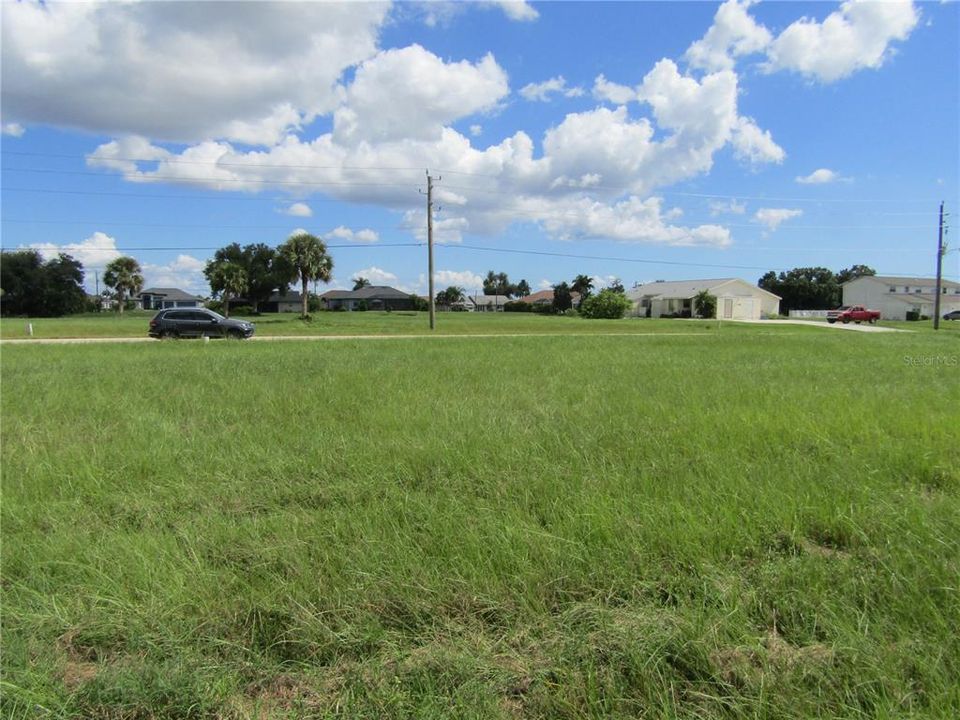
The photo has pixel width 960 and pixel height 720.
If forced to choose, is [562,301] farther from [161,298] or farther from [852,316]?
[161,298]

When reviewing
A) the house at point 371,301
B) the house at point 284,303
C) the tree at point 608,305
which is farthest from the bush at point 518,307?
the house at point 284,303

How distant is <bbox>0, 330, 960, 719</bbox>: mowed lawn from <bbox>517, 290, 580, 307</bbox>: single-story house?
101088 millimetres

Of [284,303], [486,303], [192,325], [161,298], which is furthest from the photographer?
[486,303]

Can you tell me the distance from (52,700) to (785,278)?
120m

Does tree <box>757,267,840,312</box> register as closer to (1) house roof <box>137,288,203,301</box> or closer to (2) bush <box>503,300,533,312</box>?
(2) bush <box>503,300,533,312</box>

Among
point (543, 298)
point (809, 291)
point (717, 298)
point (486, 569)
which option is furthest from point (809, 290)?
point (486, 569)

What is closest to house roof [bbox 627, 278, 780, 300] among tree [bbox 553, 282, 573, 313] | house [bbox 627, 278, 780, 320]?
house [bbox 627, 278, 780, 320]

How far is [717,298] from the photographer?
75812 mm

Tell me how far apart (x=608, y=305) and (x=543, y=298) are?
227 feet

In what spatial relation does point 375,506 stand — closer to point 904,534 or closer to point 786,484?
point 786,484

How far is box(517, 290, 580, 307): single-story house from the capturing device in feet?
370

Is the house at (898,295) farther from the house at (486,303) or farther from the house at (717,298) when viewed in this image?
the house at (486,303)

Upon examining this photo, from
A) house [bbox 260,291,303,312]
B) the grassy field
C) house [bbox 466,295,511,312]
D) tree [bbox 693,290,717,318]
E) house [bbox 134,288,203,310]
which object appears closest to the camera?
the grassy field

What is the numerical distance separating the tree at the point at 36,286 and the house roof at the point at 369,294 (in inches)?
2192
